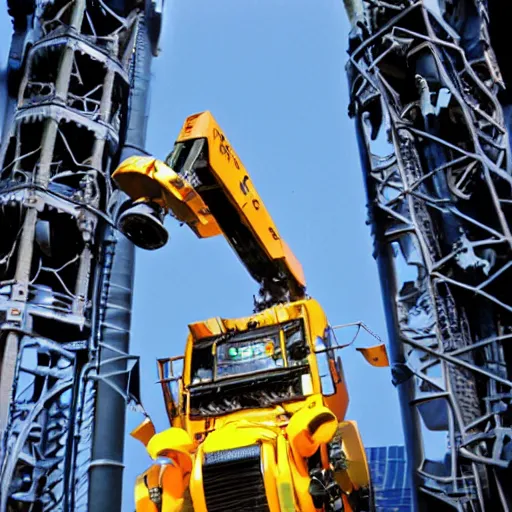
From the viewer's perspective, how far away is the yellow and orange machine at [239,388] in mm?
6266

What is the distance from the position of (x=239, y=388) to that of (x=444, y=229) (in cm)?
491

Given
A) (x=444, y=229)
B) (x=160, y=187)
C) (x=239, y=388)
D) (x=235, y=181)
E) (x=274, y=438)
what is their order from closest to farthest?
(x=274, y=438)
(x=160, y=187)
(x=239, y=388)
(x=235, y=181)
(x=444, y=229)

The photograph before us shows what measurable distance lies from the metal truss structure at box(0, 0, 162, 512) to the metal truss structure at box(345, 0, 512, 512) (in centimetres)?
697

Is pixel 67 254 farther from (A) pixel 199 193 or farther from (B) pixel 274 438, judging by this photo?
(B) pixel 274 438

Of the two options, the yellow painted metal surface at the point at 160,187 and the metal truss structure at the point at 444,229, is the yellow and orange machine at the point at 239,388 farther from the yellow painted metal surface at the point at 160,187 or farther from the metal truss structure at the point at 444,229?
the metal truss structure at the point at 444,229

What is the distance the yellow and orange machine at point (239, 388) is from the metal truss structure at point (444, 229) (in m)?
1.35

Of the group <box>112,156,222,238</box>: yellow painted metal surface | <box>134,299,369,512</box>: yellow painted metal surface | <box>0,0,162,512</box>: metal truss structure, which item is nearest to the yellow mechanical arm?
<box>112,156,222,238</box>: yellow painted metal surface

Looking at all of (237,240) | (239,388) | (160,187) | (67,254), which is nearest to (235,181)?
(237,240)

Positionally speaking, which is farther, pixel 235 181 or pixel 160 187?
pixel 235 181

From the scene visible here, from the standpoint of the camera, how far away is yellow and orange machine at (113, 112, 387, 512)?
20.6 feet

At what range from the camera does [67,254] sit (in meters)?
16.7

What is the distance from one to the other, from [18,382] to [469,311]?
9.29 m

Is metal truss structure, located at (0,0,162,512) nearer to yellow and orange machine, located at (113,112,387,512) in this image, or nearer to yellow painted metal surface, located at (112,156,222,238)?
yellow and orange machine, located at (113,112,387,512)

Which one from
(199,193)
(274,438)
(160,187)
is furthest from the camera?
(199,193)
